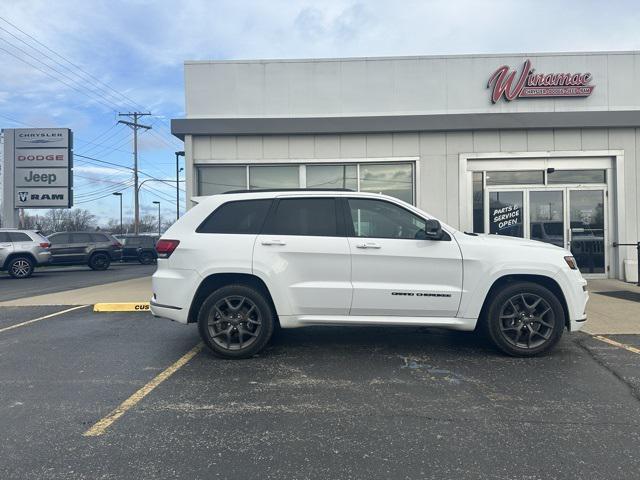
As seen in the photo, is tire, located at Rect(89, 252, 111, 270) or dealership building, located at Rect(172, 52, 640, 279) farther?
tire, located at Rect(89, 252, 111, 270)

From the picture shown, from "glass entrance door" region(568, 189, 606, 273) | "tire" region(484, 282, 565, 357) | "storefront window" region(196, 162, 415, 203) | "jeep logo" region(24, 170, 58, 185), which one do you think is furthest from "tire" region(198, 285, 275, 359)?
"jeep logo" region(24, 170, 58, 185)

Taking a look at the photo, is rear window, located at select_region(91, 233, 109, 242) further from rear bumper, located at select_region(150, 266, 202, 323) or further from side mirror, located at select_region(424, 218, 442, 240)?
side mirror, located at select_region(424, 218, 442, 240)

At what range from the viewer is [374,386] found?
4.29 metres

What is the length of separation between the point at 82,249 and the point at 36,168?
23.8 feet

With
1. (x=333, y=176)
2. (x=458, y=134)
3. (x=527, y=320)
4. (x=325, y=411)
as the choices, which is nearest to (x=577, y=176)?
(x=458, y=134)

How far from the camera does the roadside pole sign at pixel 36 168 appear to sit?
78.4ft

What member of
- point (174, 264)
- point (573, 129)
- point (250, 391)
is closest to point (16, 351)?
point (174, 264)

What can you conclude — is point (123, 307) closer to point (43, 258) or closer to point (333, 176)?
point (333, 176)

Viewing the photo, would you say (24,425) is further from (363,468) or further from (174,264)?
(363,468)

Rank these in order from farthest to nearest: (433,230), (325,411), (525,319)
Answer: (525,319), (433,230), (325,411)

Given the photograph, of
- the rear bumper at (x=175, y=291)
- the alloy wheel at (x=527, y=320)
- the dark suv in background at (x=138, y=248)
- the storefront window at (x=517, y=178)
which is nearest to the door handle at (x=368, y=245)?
the alloy wheel at (x=527, y=320)

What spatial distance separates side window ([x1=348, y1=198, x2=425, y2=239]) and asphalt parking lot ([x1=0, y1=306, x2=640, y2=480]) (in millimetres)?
1410

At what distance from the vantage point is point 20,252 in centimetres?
1661

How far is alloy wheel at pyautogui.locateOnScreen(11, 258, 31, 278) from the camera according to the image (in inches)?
653
